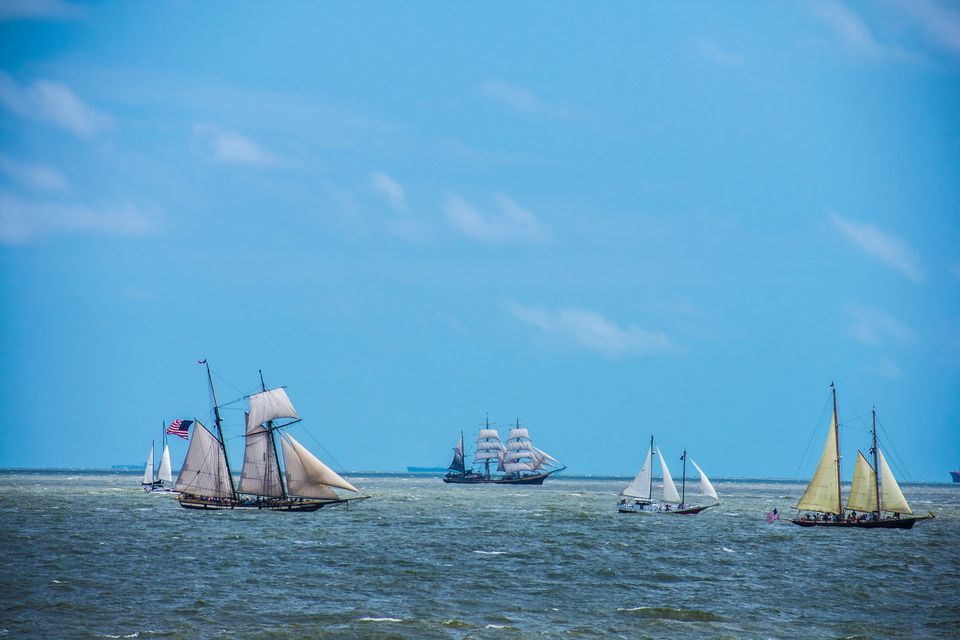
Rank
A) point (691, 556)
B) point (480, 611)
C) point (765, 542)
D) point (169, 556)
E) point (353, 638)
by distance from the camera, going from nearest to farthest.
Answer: point (353, 638), point (480, 611), point (169, 556), point (691, 556), point (765, 542)

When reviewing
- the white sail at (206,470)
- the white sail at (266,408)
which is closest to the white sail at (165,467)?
the white sail at (206,470)

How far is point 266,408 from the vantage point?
9375cm

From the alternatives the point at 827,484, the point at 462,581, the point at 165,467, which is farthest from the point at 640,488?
the point at 165,467

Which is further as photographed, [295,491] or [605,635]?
[295,491]

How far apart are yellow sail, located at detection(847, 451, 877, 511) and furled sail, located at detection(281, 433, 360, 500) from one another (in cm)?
4092

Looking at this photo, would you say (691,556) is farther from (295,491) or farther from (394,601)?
(295,491)

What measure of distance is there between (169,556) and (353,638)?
26.3 metres

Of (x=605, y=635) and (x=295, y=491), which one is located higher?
(x=295, y=491)

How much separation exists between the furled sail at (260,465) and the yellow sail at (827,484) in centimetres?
4501

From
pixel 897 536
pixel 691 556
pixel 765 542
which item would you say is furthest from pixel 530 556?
pixel 897 536

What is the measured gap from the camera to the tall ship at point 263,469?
93.2 metres

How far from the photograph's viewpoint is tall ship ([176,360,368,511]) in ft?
306

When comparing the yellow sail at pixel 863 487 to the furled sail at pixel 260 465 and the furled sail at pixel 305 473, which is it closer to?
the furled sail at pixel 305 473

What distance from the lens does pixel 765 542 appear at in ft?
248
